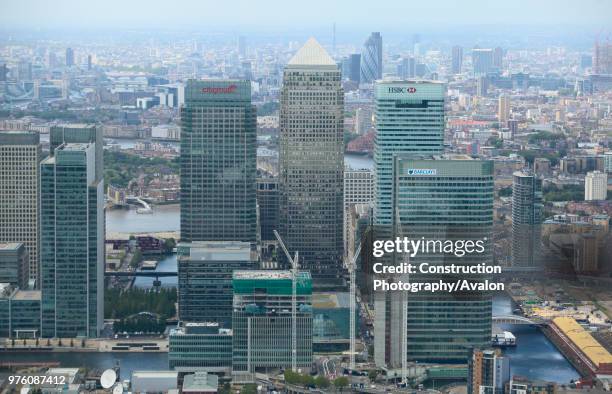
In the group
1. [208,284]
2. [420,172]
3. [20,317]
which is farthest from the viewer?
[208,284]

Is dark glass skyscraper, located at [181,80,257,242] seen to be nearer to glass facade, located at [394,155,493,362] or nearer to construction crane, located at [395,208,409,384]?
glass facade, located at [394,155,493,362]

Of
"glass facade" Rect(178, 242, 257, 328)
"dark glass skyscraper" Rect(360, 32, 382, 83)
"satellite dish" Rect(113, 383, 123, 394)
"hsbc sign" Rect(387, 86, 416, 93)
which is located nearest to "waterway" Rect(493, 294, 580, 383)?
"hsbc sign" Rect(387, 86, 416, 93)

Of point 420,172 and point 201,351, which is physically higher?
point 420,172

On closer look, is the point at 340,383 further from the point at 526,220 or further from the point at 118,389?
the point at 526,220

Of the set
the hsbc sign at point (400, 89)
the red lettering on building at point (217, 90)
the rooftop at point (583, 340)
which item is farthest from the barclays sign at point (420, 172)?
the red lettering on building at point (217, 90)

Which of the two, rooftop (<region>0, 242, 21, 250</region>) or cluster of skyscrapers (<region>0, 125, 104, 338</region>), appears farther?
rooftop (<region>0, 242, 21, 250</region>)

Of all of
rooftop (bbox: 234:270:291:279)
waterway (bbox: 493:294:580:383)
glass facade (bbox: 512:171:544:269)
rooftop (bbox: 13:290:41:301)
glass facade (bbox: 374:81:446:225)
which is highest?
glass facade (bbox: 374:81:446:225)

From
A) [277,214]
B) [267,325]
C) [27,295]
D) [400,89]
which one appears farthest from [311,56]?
[267,325]
